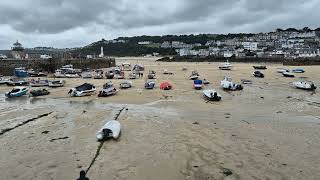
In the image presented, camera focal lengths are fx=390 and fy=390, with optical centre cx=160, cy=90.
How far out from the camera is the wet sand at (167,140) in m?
14.1

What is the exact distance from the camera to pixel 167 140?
60.7 ft

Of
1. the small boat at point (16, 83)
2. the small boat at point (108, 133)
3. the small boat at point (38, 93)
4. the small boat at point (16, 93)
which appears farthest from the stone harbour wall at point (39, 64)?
the small boat at point (108, 133)

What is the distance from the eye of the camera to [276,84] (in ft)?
154

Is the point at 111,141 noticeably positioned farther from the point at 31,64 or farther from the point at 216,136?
the point at 31,64

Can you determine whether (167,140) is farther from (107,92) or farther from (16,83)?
(16,83)

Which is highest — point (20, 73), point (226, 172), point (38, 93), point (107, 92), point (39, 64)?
point (39, 64)

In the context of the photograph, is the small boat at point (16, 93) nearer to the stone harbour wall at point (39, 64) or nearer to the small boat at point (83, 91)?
the small boat at point (83, 91)

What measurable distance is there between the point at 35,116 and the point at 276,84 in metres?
30.9

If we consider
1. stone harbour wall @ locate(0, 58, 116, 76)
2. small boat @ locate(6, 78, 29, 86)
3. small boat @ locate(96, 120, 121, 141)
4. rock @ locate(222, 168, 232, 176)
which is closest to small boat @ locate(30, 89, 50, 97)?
small boat @ locate(6, 78, 29, 86)

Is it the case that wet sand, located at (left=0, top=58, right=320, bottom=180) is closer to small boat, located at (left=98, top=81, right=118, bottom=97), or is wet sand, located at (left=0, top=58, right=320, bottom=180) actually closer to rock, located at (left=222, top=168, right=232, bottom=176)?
rock, located at (left=222, top=168, right=232, bottom=176)

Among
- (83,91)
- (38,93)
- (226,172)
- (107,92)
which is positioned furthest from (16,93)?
(226,172)

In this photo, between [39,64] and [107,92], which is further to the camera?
[39,64]

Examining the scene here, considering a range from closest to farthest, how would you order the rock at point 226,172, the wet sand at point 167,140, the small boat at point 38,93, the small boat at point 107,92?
the rock at point 226,172 < the wet sand at point 167,140 < the small boat at point 107,92 < the small boat at point 38,93

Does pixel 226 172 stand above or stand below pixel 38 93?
below
